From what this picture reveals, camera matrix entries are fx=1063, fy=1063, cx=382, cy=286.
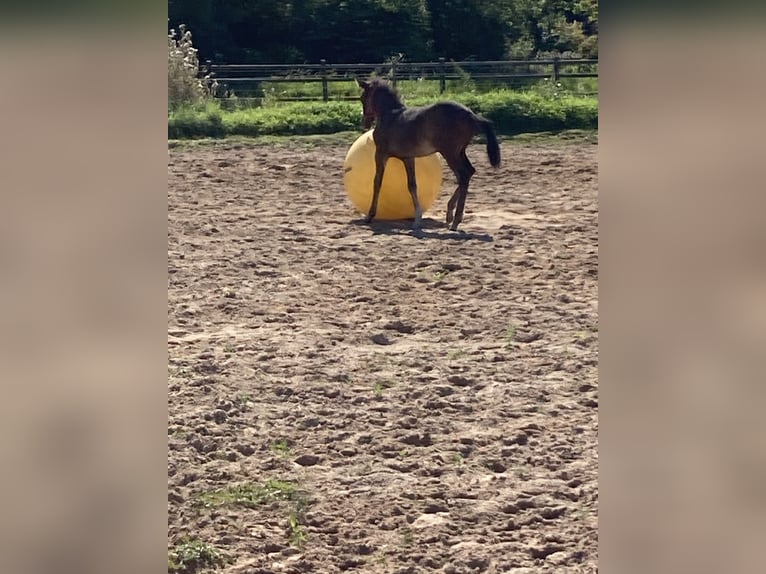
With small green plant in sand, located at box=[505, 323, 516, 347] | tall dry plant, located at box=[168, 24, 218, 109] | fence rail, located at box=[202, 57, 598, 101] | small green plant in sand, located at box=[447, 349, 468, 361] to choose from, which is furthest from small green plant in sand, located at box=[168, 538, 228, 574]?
fence rail, located at box=[202, 57, 598, 101]

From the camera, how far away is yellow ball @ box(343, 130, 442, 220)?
30.6ft

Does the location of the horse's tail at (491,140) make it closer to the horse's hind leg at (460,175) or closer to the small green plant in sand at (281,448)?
the horse's hind leg at (460,175)

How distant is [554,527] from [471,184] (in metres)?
8.30

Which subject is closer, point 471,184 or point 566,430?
point 566,430

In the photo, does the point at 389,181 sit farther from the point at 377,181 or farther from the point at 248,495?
the point at 248,495

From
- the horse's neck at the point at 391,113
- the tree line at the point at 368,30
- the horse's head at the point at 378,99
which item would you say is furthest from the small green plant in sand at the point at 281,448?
the tree line at the point at 368,30

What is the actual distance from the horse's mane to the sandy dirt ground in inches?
41.1

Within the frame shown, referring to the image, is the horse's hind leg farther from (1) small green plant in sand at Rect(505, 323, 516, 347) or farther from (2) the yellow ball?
(1) small green plant in sand at Rect(505, 323, 516, 347)

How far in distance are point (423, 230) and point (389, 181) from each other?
0.69 meters

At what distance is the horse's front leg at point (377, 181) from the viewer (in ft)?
29.1

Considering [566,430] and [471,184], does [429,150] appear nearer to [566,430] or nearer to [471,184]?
[471,184]
